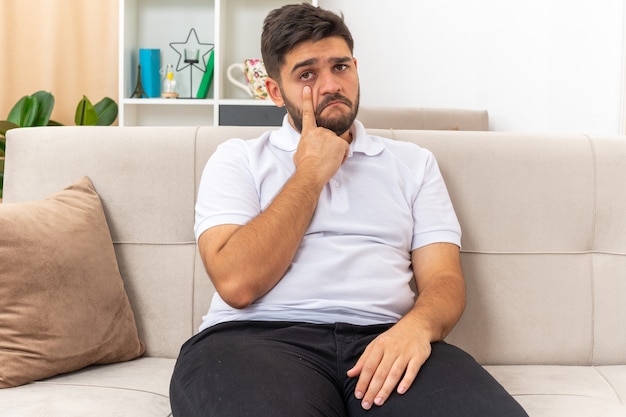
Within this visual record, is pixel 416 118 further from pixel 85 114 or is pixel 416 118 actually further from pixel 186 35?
pixel 85 114

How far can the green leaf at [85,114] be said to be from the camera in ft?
11.9

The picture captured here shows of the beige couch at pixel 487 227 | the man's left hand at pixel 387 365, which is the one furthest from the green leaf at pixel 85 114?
the man's left hand at pixel 387 365

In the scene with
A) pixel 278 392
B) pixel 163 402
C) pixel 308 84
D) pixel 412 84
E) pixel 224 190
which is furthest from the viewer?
pixel 412 84

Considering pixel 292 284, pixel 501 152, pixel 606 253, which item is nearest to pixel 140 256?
pixel 292 284

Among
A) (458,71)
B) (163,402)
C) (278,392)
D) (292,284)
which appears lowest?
(163,402)

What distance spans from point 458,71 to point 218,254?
9.05ft

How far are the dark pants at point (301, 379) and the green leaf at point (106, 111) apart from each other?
264 cm

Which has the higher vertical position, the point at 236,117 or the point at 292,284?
the point at 236,117

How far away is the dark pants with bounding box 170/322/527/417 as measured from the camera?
3.72 ft

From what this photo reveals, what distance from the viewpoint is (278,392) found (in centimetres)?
114

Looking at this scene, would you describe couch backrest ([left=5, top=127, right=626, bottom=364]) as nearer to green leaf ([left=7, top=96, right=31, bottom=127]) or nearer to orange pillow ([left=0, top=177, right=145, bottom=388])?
orange pillow ([left=0, top=177, right=145, bottom=388])

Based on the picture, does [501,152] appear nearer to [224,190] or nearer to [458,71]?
[224,190]

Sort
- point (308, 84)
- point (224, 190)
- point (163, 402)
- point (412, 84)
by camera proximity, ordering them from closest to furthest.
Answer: point (163, 402) → point (224, 190) → point (308, 84) → point (412, 84)

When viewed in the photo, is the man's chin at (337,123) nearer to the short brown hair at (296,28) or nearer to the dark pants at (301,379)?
the short brown hair at (296,28)
